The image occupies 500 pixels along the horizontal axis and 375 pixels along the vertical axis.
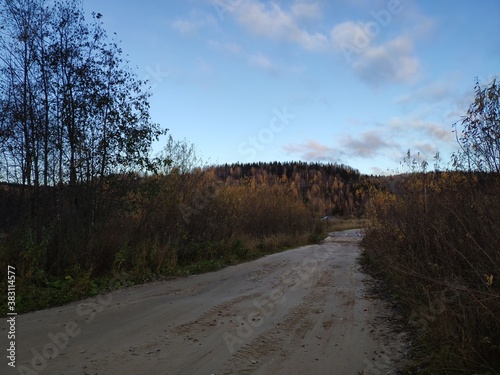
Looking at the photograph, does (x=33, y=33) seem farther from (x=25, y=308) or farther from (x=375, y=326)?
(x=375, y=326)

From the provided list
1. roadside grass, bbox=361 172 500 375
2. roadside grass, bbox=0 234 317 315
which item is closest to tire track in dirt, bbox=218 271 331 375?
roadside grass, bbox=361 172 500 375

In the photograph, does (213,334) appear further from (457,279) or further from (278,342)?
(457,279)

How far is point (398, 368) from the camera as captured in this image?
518 cm

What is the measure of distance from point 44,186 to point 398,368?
11.9 metres

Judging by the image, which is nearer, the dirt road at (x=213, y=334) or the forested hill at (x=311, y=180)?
the dirt road at (x=213, y=334)
